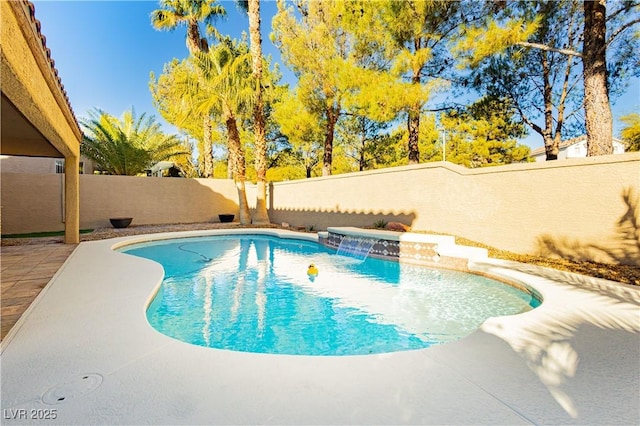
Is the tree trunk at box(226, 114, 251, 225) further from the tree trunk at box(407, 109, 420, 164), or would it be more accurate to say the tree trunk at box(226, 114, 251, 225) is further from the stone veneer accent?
the tree trunk at box(407, 109, 420, 164)

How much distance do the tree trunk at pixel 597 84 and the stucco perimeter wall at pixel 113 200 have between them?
57.9ft

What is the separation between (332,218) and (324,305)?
9.02 meters

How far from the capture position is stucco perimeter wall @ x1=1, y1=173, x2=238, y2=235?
14.0m

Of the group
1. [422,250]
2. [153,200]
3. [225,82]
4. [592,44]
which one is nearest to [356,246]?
[422,250]

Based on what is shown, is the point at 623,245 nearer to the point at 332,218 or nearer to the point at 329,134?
the point at 332,218

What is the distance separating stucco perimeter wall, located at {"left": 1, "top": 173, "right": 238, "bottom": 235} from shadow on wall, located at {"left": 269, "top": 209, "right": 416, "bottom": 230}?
168 inches

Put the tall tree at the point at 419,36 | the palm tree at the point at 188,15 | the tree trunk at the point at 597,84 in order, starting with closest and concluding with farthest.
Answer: the tree trunk at the point at 597,84
the tall tree at the point at 419,36
the palm tree at the point at 188,15

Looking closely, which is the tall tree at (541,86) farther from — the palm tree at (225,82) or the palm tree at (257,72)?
the palm tree at (225,82)

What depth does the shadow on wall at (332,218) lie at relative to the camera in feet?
37.7

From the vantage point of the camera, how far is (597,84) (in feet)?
26.0

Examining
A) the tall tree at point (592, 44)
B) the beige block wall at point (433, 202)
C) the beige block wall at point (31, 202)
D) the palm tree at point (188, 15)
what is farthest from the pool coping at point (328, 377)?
the palm tree at point (188, 15)

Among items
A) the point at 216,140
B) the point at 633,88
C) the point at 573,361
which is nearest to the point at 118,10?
the point at 216,140

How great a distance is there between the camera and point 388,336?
14.0ft

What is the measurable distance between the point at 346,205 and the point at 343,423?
38.8 feet
